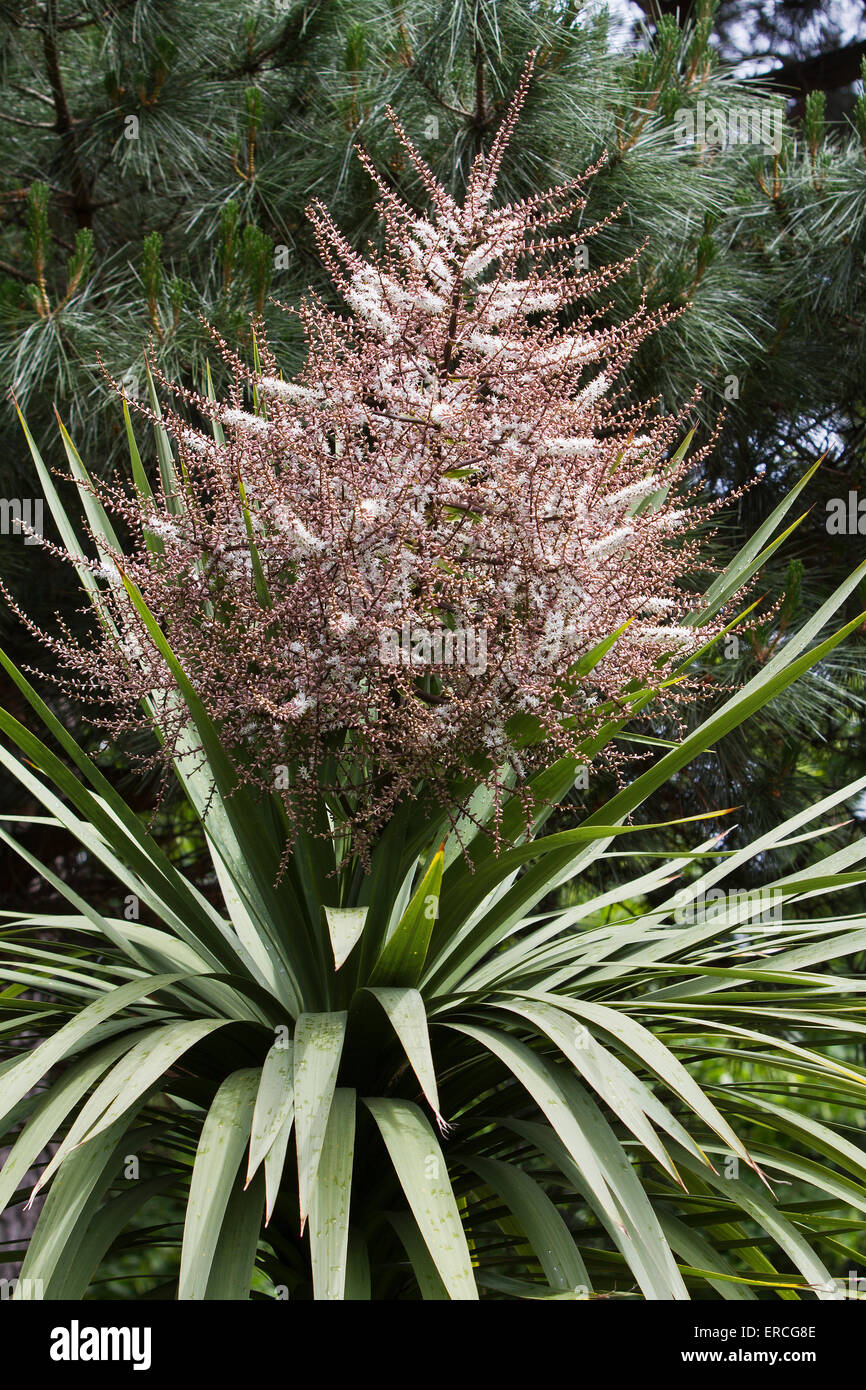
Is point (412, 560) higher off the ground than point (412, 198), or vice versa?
point (412, 198)

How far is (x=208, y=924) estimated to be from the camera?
205cm

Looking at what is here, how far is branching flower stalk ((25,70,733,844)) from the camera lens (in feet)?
5.49

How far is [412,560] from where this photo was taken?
1.67 meters

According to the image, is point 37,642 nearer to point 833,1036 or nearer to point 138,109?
point 138,109

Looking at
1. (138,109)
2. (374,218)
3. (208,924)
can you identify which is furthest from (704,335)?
(208,924)

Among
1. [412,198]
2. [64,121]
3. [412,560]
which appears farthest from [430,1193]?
[64,121]

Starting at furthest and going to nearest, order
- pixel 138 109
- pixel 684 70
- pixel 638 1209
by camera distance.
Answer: pixel 684 70, pixel 138 109, pixel 638 1209

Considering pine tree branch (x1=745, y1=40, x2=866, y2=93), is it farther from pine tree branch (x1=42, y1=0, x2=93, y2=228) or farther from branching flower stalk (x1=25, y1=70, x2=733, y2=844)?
branching flower stalk (x1=25, y1=70, x2=733, y2=844)

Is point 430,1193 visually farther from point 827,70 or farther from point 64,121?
point 827,70

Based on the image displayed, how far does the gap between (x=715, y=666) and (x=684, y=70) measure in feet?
6.25

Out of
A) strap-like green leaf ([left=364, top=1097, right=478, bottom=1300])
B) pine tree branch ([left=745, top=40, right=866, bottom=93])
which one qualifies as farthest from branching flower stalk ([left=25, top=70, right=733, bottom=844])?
pine tree branch ([left=745, top=40, right=866, bottom=93])

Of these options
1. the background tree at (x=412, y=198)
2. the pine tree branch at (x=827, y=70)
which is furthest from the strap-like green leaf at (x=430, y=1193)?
the pine tree branch at (x=827, y=70)

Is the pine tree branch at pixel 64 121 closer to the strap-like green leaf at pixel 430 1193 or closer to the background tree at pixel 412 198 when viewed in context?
the background tree at pixel 412 198
